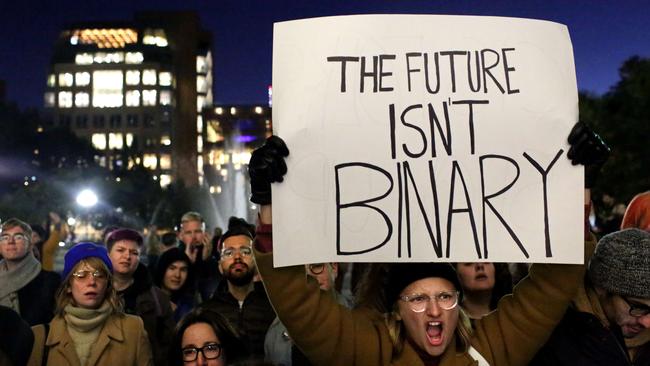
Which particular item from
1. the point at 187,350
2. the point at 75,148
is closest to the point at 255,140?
the point at 75,148

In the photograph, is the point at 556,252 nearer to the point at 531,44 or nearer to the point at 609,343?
the point at 609,343

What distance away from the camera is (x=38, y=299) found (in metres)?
4.96

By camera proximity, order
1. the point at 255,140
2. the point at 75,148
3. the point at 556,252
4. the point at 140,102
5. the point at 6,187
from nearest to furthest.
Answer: the point at 556,252, the point at 6,187, the point at 75,148, the point at 140,102, the point at 255,140

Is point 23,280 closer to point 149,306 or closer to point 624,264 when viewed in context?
point 149,306

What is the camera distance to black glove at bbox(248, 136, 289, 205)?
2508mm

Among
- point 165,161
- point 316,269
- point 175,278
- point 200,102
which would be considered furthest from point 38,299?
point 200,102

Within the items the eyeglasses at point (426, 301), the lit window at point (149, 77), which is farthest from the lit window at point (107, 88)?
the eyeglasses at point (426, 301)

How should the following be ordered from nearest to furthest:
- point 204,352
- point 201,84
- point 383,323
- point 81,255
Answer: point 383,323, point 204,352, point 81,255, point 201,84

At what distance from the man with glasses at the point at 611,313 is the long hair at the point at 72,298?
2163 mm

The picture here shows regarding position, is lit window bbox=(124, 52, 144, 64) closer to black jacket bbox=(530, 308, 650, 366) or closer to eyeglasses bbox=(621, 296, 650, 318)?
black jacket bbox=(530, 308, 650, 366)

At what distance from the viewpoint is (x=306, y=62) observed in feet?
8.70

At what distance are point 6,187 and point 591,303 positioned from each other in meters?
48.6

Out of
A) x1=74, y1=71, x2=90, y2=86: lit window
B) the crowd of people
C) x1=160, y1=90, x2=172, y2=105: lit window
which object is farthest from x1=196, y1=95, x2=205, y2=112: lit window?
the crowd of people

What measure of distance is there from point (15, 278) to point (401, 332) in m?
3.47
